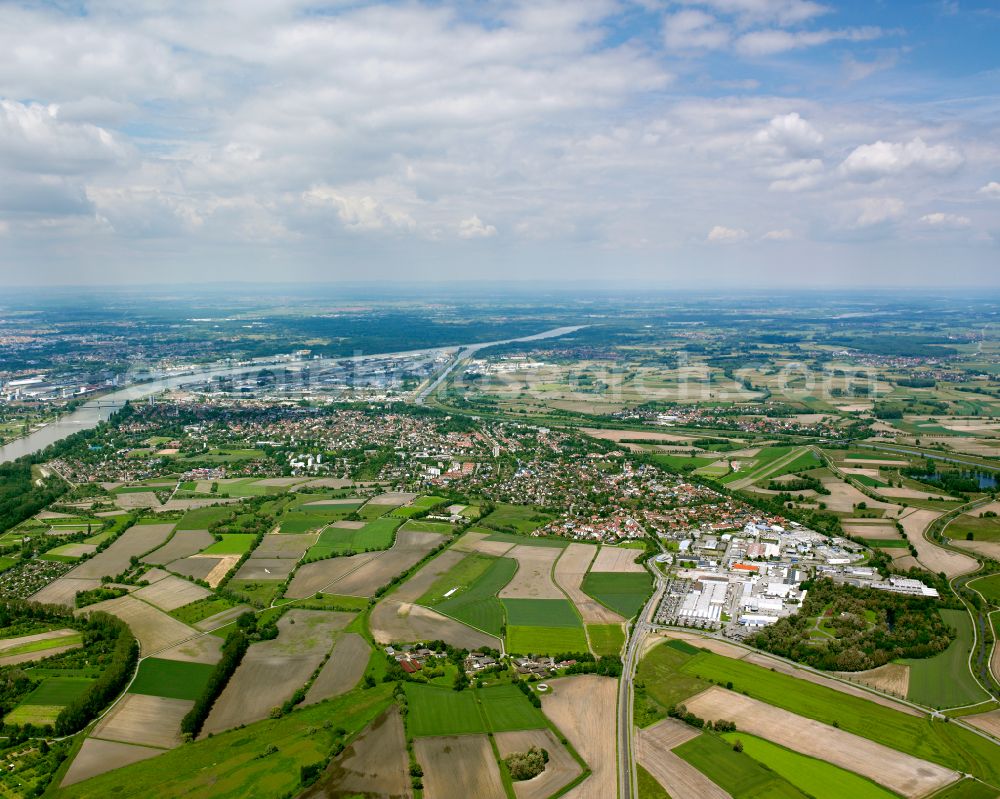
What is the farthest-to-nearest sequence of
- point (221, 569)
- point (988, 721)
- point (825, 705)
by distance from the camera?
1. point (221, 569)
2. point (825, 705)
3. point (988, 721)

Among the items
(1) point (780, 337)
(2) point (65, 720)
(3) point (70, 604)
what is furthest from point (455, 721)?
(1) point (780, 337)

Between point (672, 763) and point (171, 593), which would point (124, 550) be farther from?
point (672, 763)

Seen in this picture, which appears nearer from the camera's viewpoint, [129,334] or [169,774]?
[169,774]

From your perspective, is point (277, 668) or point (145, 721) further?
point (277, 668)

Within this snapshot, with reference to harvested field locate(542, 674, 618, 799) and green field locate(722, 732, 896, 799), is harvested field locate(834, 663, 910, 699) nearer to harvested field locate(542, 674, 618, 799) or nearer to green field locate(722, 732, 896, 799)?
green field locate(722, 732, 896, 799)

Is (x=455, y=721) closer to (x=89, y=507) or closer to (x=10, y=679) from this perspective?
(x=10, y=679)

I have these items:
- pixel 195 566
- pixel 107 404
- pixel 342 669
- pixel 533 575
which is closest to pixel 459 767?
pixel 342 669

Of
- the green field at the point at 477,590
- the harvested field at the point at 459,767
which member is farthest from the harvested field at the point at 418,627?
the harvested field at the point at 459,767

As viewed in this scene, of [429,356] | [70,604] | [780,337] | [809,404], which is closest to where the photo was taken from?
[70,604]

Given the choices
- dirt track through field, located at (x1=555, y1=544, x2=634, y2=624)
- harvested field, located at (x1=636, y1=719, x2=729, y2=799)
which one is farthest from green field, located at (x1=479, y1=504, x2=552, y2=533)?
harvested field, located at (x1=636, y1=719, x2=729, y2=799)
